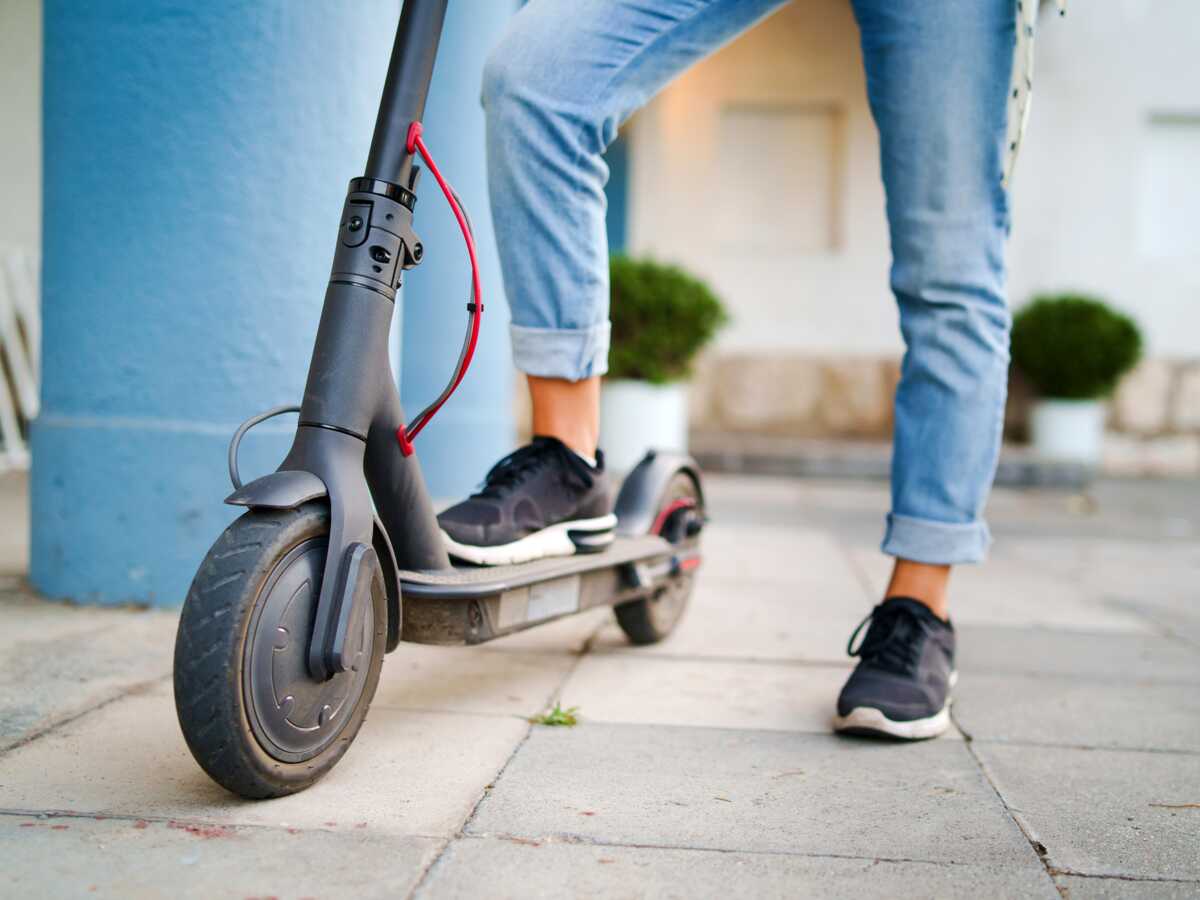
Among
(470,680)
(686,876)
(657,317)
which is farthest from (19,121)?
(686,876)

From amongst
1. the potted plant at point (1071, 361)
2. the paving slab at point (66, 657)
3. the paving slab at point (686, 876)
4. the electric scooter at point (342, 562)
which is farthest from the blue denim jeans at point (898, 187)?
the potted plant at point (1071, 361)

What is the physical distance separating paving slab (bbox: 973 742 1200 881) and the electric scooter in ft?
2.25

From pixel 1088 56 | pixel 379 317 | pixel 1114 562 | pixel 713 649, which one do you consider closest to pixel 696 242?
pixel 1088 56

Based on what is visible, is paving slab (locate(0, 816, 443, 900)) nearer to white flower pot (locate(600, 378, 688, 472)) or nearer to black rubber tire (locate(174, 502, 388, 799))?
black rubber tire (locate(174, 502, 388, 799))

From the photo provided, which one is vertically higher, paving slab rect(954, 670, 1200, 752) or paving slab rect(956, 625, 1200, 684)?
paving slab rect(954, 670, 1200, 752)

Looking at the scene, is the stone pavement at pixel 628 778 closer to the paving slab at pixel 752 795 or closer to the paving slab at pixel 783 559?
the paving slab at pixel 752 795

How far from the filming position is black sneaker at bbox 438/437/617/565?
155cm

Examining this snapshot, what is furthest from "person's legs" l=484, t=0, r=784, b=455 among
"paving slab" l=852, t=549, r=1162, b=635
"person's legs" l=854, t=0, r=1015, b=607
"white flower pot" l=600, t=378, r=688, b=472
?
"white flower pot" l=600, t=378, r=688, b=472

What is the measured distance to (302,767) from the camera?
123 cm

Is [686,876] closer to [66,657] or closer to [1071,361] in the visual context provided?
Answer: [66,657]

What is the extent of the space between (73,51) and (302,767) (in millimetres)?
1596

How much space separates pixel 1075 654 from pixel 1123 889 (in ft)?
4.31

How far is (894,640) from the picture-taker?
5.57 ft

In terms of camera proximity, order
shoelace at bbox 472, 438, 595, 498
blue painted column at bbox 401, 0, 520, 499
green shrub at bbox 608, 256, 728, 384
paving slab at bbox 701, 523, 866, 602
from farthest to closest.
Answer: green shrub at bbox 608, 256, 728, 384, blue painted column at bbox 401, 0, 520, 499, paving slab at bbox 701, 523, 866, 602, shoelace at bbox 472, 438, 595, 498
